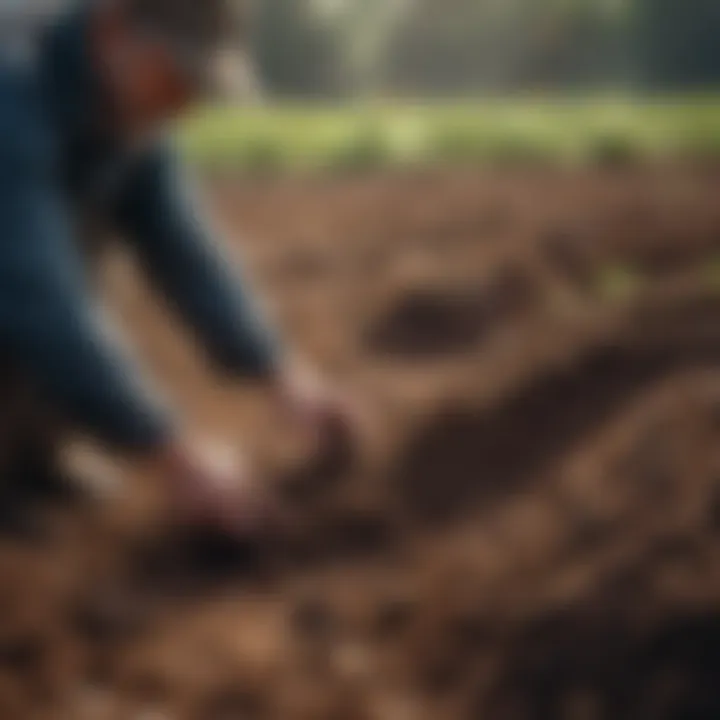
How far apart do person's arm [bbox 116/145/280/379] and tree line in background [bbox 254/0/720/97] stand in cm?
9

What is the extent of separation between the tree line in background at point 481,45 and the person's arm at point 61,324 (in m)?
0.15

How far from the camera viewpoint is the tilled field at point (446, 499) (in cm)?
77

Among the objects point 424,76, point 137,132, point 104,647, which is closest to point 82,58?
point 137,132

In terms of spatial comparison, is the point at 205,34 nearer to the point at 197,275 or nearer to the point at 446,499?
the point at 197,275

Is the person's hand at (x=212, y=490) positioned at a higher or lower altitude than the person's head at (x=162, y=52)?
lower

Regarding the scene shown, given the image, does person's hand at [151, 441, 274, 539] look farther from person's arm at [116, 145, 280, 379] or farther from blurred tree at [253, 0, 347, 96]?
blurred tree at [253, 0, 347, 96]

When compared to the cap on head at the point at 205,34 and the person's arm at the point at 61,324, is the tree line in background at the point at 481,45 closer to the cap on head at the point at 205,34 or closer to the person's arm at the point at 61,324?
the cap on head at the point at 205,34

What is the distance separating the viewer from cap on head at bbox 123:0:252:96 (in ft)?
2.38

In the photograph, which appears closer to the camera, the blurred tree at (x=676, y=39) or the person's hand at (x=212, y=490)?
the person's hand at (x=212, y=490)

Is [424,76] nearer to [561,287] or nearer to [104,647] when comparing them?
[561,287]

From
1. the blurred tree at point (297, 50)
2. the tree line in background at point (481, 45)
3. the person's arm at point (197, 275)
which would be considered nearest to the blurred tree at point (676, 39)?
the tree line in background at point (481, 45)

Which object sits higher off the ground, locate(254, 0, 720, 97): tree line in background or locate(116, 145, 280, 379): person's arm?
locate(254, 0, 720, 97): tree line in background

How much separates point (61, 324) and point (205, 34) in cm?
18

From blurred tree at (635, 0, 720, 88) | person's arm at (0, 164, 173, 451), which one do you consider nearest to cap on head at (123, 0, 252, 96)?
person's arm at (0, 164, 173, 451)
